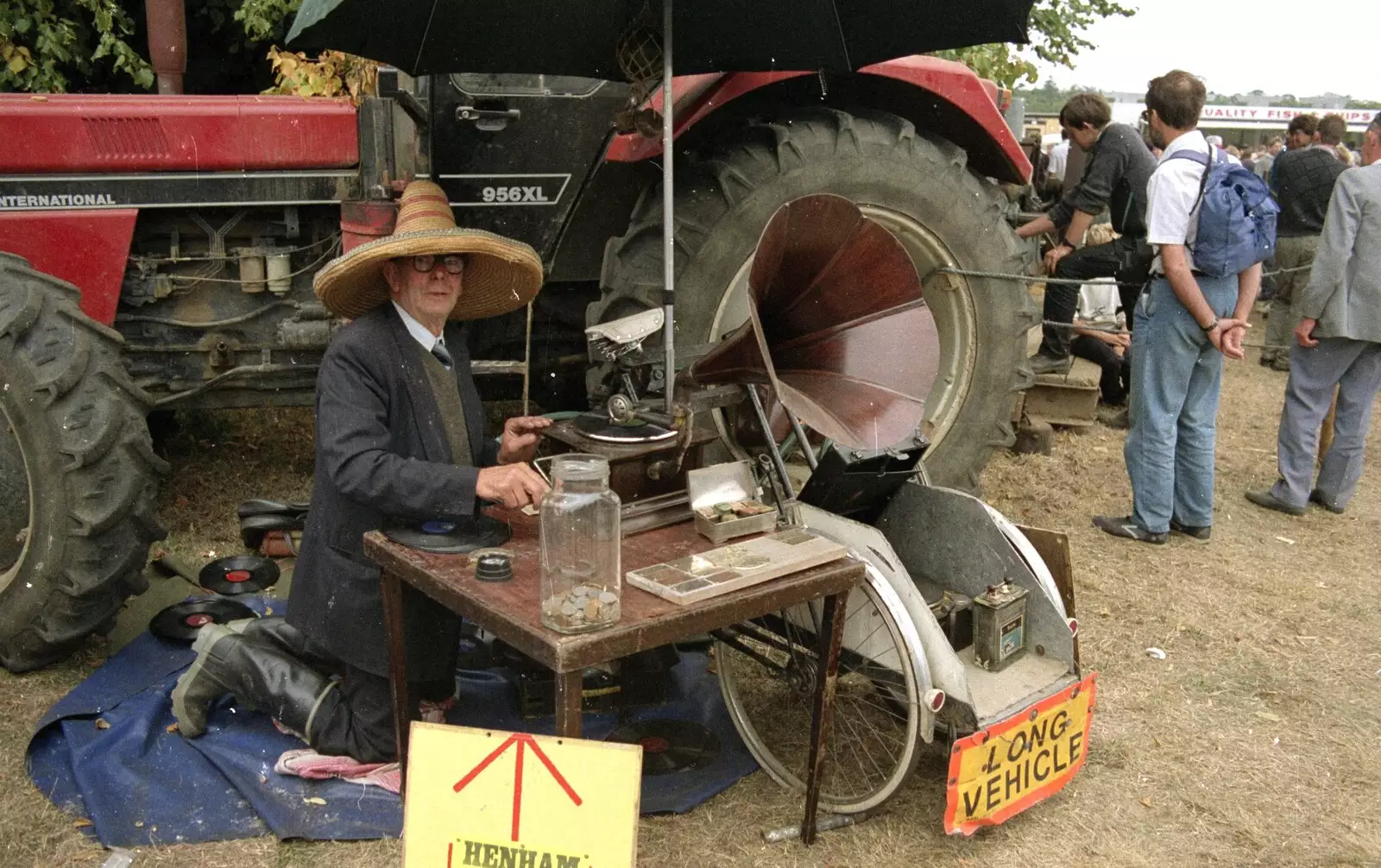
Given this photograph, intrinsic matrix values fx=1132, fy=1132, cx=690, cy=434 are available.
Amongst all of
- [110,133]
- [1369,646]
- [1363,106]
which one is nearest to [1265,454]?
[1369,646]

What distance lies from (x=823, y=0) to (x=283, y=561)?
3.01m

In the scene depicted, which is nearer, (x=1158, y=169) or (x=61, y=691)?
(x=61, y=691)

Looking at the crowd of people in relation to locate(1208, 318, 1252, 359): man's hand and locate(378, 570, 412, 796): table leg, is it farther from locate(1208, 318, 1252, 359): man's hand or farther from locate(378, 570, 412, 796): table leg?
locate(378, 570, 412, 796): table leg

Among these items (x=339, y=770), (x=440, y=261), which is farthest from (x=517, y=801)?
(x=440, y=261)

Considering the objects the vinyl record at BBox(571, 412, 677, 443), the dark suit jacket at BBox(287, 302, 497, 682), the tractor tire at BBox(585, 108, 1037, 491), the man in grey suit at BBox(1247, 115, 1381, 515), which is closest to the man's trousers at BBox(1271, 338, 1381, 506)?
the man in grey suit at BBox(1247, 115, 1381, 515)

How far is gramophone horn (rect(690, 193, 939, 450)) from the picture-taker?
3.06 metres

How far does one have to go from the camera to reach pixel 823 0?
10.9 feet

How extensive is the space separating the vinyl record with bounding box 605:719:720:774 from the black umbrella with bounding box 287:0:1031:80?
2.06m

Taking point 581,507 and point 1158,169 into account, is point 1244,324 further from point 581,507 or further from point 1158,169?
point 581,507

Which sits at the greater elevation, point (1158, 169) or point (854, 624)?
Answer: point (1158, 169)

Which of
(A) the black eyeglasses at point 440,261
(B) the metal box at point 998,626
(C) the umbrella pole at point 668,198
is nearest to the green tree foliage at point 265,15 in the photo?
(C) the umbrella pole at point 668,198

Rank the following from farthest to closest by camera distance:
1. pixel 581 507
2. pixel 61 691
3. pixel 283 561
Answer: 1. pixel 283 561
2. pixel 61 691
3. pixel 581 507

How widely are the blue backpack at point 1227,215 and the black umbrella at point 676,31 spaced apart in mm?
1727

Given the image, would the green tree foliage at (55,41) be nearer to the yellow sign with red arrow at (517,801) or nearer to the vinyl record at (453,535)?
the vinyl record at (453,535)
